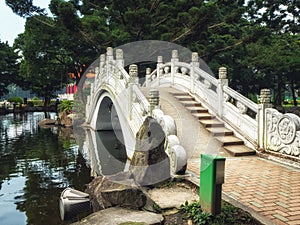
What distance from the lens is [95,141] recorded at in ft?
54.0

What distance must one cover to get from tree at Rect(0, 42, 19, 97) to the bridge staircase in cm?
3808

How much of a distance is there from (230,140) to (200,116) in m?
1.72

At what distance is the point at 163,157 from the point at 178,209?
1549 mm

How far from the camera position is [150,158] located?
6.12 meters

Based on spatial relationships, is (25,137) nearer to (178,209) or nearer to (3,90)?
(178,209)

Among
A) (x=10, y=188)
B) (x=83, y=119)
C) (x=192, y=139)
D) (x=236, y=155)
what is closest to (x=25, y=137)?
(x=83, y=119)

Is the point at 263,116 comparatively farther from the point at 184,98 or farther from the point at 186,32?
the point at 186,32

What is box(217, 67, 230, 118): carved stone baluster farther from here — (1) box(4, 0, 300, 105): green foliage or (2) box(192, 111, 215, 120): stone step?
(1) box(4, 0, 300, 105): green foliage

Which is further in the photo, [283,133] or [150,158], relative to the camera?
[283,133]

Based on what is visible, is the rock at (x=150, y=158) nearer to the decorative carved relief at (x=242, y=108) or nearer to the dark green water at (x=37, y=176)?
the dark green water at (x=37, y=176)

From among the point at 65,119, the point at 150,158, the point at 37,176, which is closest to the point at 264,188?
the point at 150,158

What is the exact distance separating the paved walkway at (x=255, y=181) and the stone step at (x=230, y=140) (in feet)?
0.67

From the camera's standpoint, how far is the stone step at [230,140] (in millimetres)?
8664

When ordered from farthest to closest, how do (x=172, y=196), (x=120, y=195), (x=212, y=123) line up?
1. (x=212, y=123)
2. (x=172, y=196)
3. (x=120, y=195)
